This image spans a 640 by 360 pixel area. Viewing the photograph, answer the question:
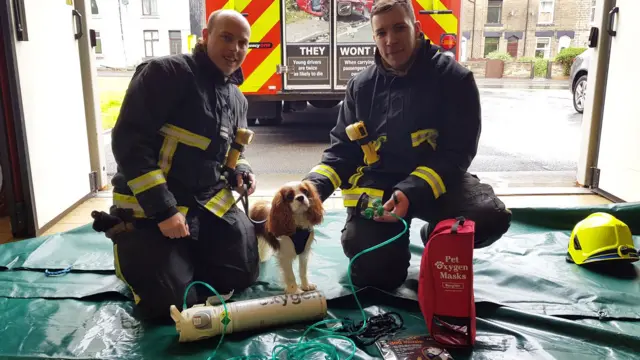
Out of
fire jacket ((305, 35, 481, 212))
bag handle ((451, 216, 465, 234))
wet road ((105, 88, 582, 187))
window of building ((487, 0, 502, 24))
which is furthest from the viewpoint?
window of building ((487, 0, 502, 24))

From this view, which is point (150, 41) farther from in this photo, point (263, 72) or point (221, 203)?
point (221, 203)

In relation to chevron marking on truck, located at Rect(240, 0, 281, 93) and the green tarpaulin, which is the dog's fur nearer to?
the green tarpaulin

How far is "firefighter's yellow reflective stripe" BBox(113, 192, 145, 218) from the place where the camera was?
2.19 m

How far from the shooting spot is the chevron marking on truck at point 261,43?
508 centimetres

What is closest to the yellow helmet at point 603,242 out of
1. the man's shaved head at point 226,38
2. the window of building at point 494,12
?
the man's shaved head at point 226,38

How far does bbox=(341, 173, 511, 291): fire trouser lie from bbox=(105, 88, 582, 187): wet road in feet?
6.41

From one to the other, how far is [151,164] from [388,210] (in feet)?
3.36

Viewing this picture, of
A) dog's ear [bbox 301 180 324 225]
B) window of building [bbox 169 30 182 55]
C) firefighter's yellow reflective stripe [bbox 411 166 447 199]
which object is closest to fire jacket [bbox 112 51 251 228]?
dog's ear [bbox 301 180 324 225]

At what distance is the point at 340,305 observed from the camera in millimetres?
2244

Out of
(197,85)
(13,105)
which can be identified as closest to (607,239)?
(197,85)

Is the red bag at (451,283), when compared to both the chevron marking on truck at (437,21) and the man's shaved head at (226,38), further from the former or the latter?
the chevron marking on truck at (437,21)

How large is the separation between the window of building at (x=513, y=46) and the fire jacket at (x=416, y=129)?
27126mm

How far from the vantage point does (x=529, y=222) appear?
324 cm

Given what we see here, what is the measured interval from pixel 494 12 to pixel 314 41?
25479mm
